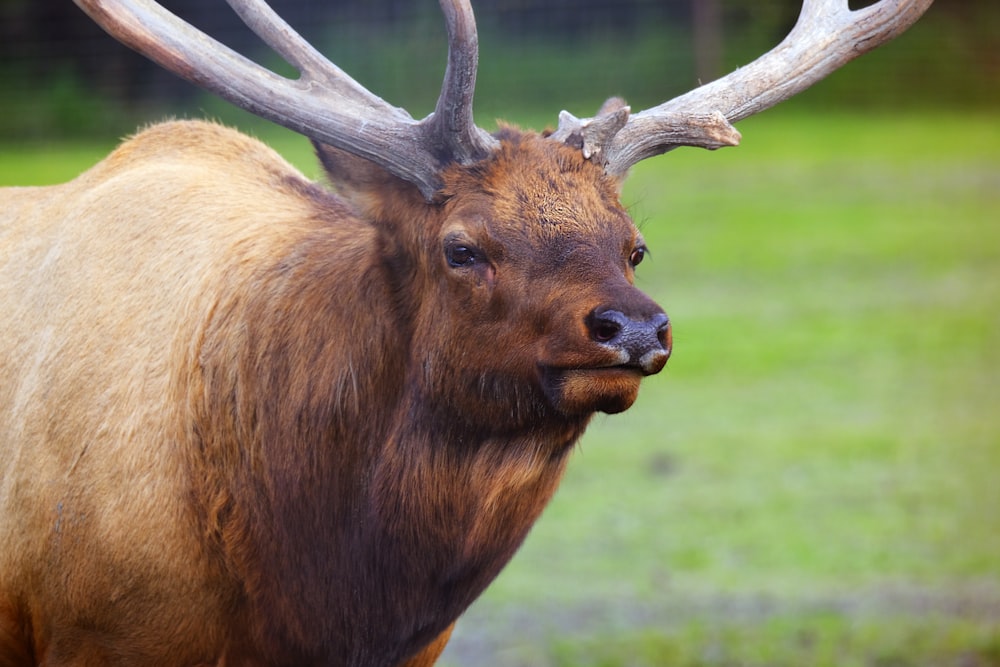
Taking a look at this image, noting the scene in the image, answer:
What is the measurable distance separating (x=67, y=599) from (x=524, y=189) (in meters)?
1.75

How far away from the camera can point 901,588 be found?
27.4 feet

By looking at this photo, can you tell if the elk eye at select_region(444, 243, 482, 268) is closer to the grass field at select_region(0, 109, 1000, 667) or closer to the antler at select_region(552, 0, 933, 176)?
the antler at select_region(552, 0, 933, 176)

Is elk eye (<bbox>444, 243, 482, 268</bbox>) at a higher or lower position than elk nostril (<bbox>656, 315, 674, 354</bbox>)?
higher

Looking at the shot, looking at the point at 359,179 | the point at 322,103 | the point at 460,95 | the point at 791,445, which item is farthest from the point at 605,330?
the point at 791,445

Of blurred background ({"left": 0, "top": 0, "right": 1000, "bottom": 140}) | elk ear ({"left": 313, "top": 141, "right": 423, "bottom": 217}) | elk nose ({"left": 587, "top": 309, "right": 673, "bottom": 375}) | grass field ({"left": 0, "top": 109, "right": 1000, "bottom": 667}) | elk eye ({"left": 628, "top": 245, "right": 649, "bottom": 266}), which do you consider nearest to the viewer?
elk nose ({"left": 587, "top": 309, "right": 673, "bottom": 375})

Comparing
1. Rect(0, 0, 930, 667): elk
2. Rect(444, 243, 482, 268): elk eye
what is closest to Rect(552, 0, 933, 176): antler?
Rect(0, 0, 930, 667): elk

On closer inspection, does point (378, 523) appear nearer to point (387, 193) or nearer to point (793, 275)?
point (387, 193)

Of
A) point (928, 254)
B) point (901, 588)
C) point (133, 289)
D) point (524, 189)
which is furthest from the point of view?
point (928, 254)

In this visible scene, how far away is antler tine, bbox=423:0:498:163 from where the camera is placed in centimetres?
375

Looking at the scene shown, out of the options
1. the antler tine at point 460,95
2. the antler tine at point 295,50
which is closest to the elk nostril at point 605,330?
the antler tine at point 460,95

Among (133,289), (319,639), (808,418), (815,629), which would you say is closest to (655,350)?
(319,639)

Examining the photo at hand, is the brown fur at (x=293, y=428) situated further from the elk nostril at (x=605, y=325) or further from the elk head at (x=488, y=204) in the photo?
the elk nostril at (x=605, y=325)

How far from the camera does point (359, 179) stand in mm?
4074

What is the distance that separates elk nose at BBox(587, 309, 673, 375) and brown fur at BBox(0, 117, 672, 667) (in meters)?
0.23
